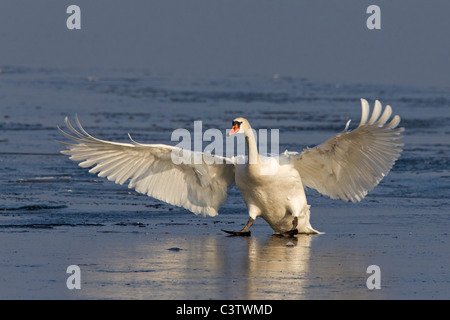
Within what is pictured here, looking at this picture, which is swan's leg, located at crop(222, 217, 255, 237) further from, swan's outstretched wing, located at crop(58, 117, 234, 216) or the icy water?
swan's outstretched wing, located at crop(58, 117, 234, 216)

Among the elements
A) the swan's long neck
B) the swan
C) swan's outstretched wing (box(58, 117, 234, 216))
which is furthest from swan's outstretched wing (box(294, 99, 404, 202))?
swan's outstretched wing (box(58, 117, 234, 216))

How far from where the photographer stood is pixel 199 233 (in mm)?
10555

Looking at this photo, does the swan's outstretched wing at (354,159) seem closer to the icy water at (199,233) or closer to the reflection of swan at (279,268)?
the icy water at (199,233)

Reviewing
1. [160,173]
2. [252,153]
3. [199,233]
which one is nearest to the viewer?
[252,153]

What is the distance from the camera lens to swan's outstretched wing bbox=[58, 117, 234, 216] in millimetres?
10977

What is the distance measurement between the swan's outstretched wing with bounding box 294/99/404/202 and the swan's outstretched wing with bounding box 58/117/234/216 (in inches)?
40.0

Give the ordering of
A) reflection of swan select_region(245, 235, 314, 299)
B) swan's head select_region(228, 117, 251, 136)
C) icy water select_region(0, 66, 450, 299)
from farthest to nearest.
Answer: swan's head select_region(228, 117, 251, 136) → icy water select_region(0, 66, 450, 299) → reflection of swan select_region(245, 235, 314, 299)

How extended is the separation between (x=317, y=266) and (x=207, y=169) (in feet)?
8.64

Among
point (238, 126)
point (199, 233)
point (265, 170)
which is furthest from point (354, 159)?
point (199, 233)

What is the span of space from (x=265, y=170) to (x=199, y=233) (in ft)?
3.54

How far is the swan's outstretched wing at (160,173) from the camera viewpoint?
36.0ft

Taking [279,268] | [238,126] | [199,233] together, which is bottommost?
[279,268]

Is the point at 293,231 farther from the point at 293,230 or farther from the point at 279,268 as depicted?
the point at 279,268

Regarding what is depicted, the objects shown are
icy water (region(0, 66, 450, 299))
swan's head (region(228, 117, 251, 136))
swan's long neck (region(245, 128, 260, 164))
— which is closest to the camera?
icy water (region(0, 66, 450, 299))
